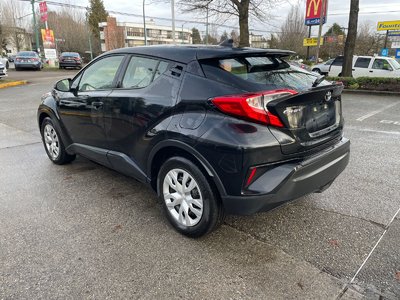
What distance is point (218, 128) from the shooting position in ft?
8.02

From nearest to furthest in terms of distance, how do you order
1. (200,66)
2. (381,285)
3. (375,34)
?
1. (381,285)
2. (200,66)
3. (375,34)

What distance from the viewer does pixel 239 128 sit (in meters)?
2.39

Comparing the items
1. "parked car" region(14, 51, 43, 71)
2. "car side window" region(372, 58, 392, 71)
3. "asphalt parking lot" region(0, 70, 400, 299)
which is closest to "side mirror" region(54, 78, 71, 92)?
"asphalt parking lot" region(0, 70, 400, 299)

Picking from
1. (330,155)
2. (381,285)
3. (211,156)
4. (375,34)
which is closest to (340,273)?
(381,285)

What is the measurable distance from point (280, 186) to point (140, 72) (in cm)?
179

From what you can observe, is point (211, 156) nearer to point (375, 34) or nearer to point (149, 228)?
point (149, 228)

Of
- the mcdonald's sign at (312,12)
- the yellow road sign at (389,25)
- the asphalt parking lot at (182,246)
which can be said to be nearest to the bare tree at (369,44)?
the yellow road sign at (389,25)

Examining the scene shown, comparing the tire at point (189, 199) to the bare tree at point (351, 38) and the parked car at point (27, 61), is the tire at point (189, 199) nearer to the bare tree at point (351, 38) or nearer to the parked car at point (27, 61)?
the bare tree at point (351, 38)

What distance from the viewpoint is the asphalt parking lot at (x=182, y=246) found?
7.48ft

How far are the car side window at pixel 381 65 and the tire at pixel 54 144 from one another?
1566cm

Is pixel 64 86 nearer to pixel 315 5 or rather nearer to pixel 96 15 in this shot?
pixel 315 5

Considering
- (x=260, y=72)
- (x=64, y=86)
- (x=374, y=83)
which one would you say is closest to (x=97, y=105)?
(x=64, y=86)

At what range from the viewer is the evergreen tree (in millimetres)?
70812

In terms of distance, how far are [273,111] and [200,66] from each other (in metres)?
0.74
